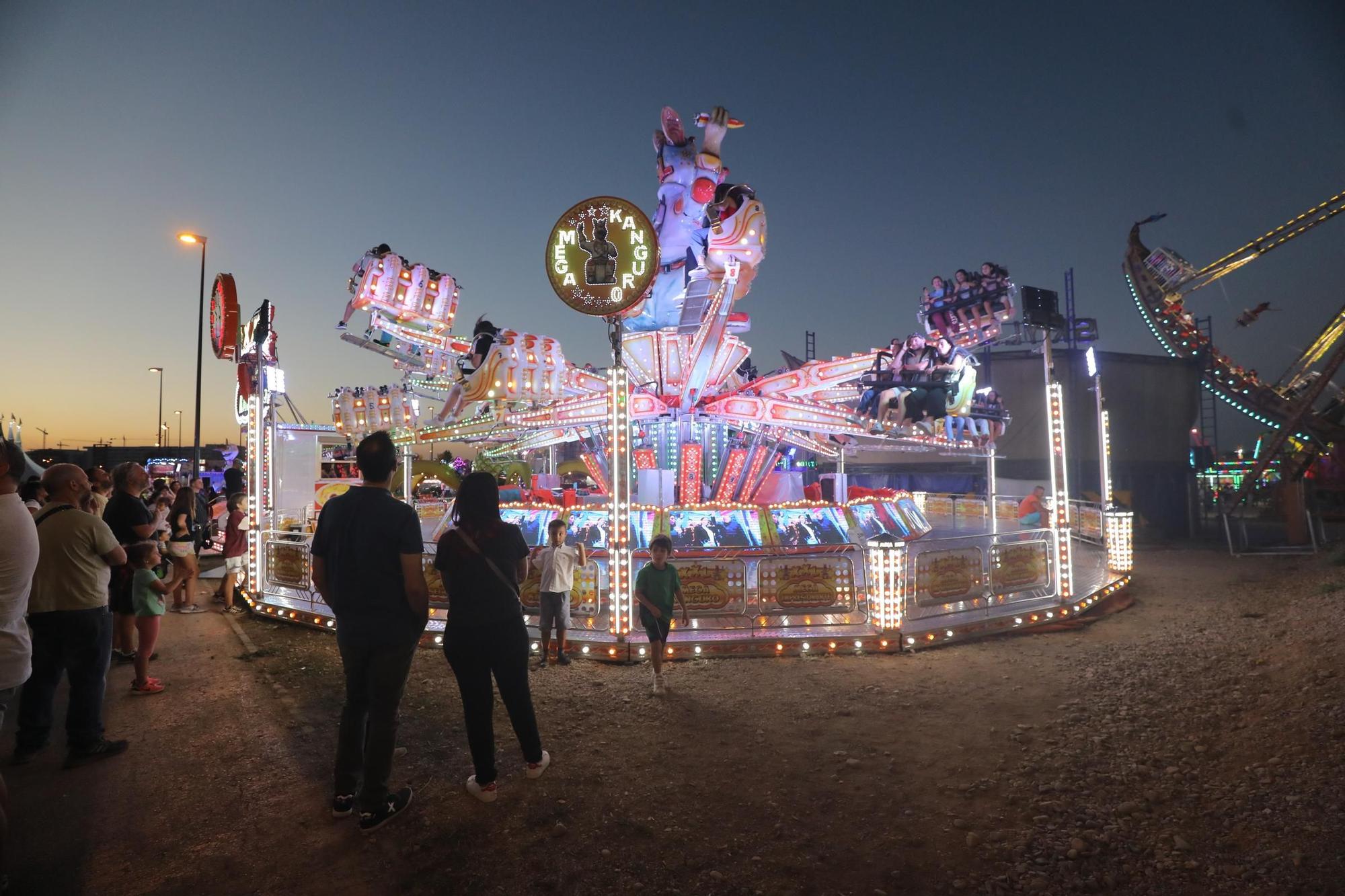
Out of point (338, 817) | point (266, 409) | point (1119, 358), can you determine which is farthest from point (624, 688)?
point (1119, 358)

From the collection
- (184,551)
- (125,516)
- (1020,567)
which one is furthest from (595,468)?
(125,516)

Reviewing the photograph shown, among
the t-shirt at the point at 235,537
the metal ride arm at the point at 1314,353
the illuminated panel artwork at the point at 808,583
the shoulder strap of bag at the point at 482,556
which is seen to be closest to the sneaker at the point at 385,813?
the shoulder strap of bag at the point at 482,556

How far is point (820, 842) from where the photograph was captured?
3.58m

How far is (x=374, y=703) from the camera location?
3.54 m

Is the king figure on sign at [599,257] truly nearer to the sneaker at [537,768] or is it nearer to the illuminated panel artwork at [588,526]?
the illuminated panel artwork at [588,526]

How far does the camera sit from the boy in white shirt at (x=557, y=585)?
709 cm

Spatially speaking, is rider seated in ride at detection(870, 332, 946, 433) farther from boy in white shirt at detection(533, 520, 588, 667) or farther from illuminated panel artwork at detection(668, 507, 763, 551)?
boy in white shirt at detection(533, 520, 588, 667)

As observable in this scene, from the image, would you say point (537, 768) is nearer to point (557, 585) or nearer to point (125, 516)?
point (557, 585)

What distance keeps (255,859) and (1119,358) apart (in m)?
26.5

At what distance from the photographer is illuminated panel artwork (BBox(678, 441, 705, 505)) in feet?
40.8

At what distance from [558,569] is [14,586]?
14.4ft

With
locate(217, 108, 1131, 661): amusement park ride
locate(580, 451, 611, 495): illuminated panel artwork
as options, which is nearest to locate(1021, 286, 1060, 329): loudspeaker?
locate(217, 108, 1131, 661): amusement park ride

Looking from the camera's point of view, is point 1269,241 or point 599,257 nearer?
point 599,257

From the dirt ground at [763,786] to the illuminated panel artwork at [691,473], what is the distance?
5.73 m
